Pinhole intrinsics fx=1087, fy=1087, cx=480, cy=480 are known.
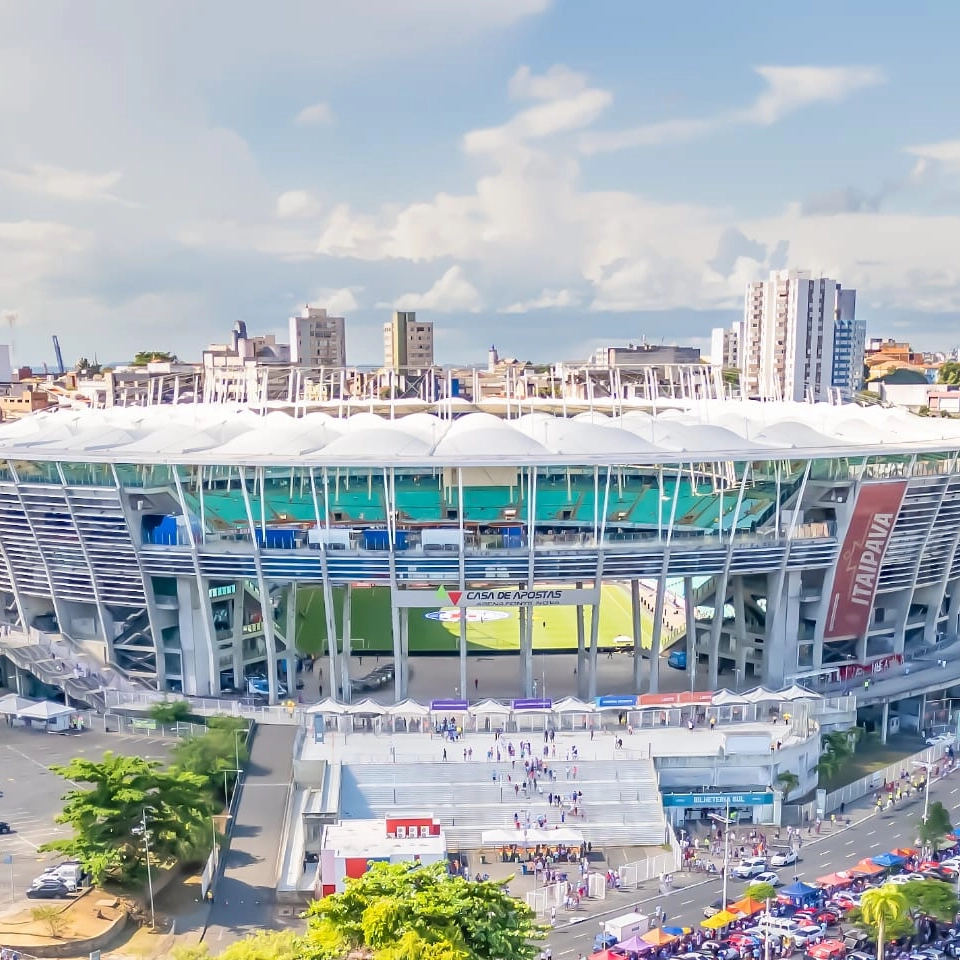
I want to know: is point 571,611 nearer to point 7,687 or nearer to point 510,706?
point 510,706

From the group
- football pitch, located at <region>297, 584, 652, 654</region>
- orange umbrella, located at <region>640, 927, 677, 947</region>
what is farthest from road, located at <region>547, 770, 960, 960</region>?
football pitch, located at <region>297, 584, 652, 654</region>

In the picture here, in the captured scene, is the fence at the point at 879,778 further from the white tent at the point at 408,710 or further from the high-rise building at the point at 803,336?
the high-rise building at the point at 803,336

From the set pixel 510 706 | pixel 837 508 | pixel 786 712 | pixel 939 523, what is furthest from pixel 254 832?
pixel 939 523

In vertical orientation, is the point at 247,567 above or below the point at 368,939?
above

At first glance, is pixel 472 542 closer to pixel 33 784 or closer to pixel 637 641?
pixel 637 641

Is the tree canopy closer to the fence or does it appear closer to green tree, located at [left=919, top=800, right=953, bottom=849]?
green tree, located at [left=919, top=800, right=953, bottom=849]

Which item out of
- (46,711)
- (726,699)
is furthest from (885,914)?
(46,711)

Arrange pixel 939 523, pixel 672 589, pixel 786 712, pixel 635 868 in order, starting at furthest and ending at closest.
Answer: pixel 672 589 → pixel 939 523 → pixel 786 712 → pixel 635 868
